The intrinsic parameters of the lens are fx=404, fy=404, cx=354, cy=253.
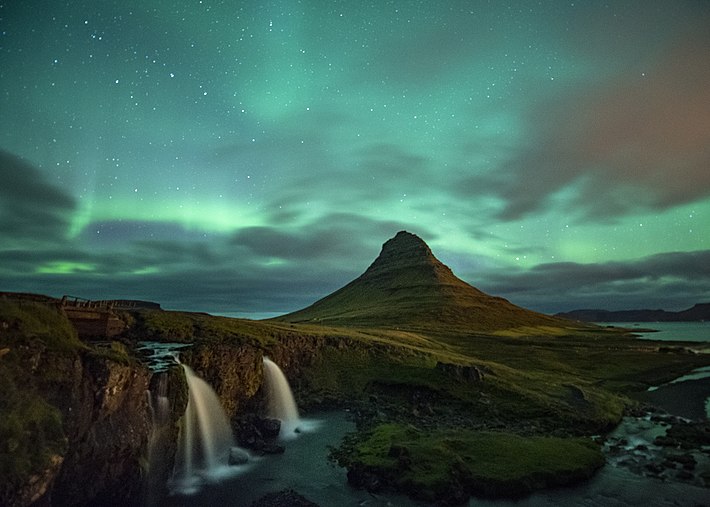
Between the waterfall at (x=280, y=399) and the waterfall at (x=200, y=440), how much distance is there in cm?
837

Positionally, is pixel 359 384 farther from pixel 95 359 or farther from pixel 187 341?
pixel 95 359

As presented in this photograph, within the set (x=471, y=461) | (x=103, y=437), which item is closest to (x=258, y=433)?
(x=103, y=437)

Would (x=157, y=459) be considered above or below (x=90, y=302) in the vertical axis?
below

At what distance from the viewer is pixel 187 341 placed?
164 feet

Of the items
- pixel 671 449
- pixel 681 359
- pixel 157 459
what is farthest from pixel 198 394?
pixel 681 359

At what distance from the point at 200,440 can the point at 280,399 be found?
51.4 feet

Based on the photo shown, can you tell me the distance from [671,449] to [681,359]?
93750 millimetres

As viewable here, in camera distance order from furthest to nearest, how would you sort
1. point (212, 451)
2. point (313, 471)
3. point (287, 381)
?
point (287, 381), point (212, 451), point (313, 471)

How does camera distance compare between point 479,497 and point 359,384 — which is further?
point 359,384

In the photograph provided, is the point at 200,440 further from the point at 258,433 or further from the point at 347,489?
the point at 347,489

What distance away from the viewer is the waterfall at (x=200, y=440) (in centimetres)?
3456

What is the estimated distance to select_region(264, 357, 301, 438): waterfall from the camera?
164ft

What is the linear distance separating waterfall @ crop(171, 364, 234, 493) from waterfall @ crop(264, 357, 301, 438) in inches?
330

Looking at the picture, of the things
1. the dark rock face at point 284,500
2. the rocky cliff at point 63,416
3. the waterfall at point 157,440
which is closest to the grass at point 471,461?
the dark rock face at point 284,500
